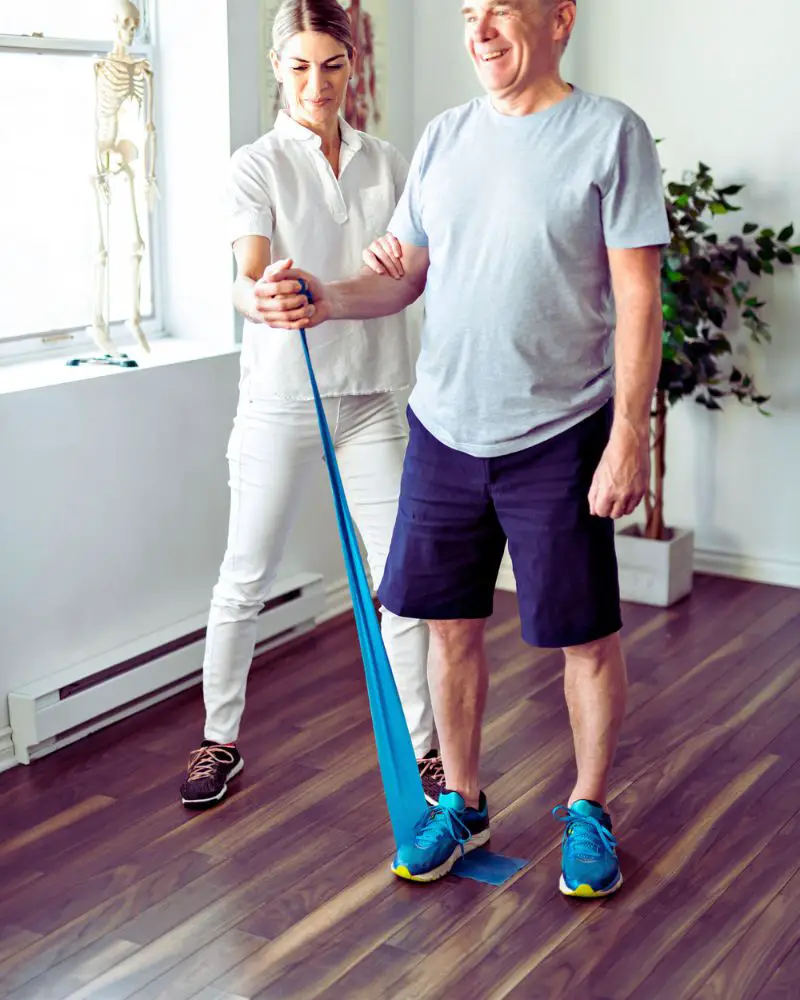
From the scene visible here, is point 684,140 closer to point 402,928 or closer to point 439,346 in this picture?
point 439,346

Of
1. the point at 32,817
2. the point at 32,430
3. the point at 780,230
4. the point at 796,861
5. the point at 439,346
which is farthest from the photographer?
the point at 780,230

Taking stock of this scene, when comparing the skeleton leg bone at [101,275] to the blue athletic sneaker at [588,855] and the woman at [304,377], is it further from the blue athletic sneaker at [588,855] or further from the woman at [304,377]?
the blue athletic sneaker at [588,855]

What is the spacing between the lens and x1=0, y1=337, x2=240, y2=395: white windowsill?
3.26 metres

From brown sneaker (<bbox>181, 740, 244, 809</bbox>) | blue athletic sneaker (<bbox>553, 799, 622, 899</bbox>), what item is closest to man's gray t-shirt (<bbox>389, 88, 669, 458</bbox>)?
blue athletic sneaker (<bbox>553, 799, 622, 899</bbox>)

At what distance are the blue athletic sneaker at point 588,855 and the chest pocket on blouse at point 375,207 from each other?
1171 mm

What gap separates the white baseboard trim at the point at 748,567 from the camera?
4480 mm

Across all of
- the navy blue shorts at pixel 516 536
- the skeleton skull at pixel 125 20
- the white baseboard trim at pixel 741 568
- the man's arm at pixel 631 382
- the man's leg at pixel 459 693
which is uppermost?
the skeleton skull at pixel 125 20

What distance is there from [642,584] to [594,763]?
178 cm

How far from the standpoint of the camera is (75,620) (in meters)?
3.37

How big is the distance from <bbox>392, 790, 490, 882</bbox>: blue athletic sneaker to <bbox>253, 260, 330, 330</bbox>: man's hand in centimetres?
93

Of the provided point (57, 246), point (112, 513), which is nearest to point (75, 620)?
point (112, 513)

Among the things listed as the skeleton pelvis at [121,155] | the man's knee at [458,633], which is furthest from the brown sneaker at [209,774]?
the skeleton pelvis at [121,155]

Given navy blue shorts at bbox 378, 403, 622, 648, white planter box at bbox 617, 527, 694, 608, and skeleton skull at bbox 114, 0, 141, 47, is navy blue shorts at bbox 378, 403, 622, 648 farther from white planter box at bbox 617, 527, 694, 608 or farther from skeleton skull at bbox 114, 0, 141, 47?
white planter box at bbox 617, 527, 694, 608

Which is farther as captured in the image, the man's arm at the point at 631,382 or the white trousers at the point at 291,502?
the white trousers at the point at 291,502
